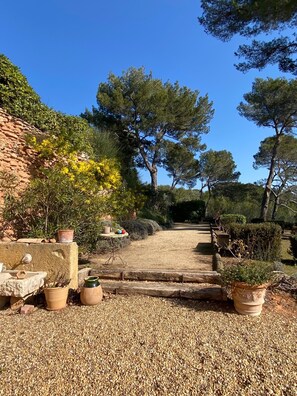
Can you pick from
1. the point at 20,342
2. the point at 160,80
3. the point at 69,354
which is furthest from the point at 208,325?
the point at 160,80

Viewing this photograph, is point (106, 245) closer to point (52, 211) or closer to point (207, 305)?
point (52, 211)

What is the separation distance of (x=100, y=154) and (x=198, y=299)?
579 centimetres

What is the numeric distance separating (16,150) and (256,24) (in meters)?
8.61

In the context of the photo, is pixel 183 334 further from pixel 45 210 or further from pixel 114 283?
pixel 45 210

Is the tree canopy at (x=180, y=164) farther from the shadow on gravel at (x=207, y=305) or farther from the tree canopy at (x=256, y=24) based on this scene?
the shadow on gravel at (x=207, y=305)

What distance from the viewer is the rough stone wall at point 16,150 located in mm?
4609

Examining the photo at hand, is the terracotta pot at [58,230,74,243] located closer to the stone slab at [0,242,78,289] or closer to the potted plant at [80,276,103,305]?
the stone slab at [0,242,78,289]

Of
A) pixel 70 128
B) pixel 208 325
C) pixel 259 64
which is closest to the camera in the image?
pixel 208 325

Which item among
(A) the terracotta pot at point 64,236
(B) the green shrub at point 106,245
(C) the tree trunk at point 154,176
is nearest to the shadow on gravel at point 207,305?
(A) the terracotta pot at point 64,236

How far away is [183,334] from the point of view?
2199mm

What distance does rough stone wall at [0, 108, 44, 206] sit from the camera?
4609 millimetres

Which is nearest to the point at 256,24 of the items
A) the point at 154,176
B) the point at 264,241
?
the point at 264,241

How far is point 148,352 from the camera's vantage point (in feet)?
6.34

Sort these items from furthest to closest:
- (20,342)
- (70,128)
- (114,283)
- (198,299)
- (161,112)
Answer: (161,112), (70,128), (114,283), (198,299), (20,342)
